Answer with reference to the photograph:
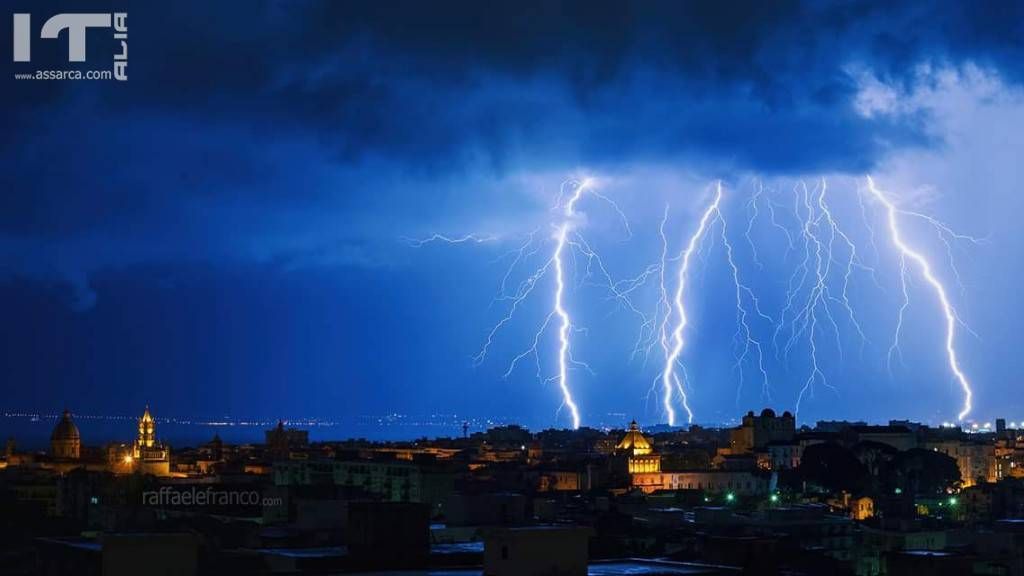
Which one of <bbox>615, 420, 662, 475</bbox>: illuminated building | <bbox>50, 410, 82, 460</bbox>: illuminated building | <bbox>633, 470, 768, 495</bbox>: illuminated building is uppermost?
<bbox>50, 410, 82, 460</bbox>: illuminated building

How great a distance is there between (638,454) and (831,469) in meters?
21.2

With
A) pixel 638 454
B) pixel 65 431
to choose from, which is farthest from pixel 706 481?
pixel 65 431

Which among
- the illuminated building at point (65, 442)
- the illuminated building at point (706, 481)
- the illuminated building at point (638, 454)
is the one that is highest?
the illuminated building at point (65, 442)

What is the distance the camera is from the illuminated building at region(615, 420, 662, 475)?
322 ft

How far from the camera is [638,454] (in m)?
101

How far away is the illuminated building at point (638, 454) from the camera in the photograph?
3858 inches

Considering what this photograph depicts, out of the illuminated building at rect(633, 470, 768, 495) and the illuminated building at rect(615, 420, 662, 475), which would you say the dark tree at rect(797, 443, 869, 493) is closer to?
the illuminated building at rect(633, 470, 768, 495)

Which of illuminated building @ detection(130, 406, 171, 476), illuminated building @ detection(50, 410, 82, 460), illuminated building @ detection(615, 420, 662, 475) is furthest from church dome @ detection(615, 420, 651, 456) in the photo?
illuminated building @ detection(50, 410, 82, 460)

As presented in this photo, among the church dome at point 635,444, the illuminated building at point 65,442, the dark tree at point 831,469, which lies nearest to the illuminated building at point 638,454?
the church dome at point 635,444

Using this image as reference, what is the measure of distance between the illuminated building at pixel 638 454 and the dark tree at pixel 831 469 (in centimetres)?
1489

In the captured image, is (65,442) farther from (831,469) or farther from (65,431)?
(831,469)

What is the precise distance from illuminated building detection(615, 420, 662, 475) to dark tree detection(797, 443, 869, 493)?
1489 centimetres

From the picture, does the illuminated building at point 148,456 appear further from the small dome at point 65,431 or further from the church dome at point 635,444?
the church dome at point 635,444

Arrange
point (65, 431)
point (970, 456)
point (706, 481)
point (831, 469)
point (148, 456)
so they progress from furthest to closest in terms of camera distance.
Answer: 1. point (970, 456)
2. point (65, 431)
3. point (148, 456)
4. point (706, 481)
5. point (831, 469)
